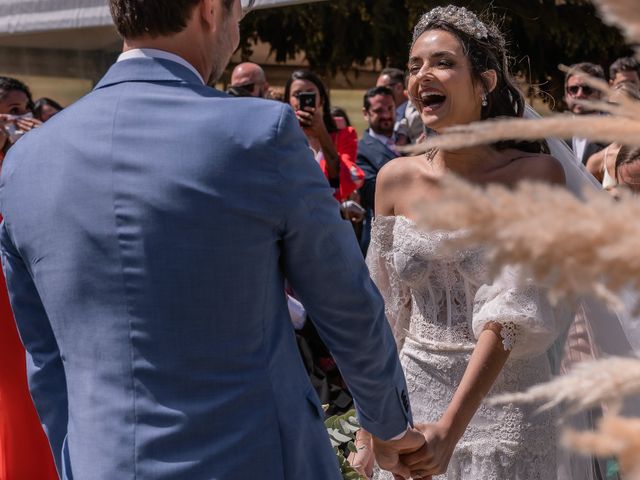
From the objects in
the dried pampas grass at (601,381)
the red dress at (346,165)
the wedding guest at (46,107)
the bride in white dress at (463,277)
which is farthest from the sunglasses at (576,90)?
the dried pampas grass at (601,381)

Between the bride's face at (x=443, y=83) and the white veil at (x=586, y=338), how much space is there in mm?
210

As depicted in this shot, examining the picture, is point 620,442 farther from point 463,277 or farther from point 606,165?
point 606,165

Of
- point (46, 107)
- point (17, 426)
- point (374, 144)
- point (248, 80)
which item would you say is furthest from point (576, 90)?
point (17, 426)

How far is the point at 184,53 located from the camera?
1.73 metres

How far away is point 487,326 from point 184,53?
1.09 metres

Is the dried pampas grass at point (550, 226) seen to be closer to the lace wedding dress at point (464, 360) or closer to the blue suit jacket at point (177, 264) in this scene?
the blue suit jacket at point (177, 264)

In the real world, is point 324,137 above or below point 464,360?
above

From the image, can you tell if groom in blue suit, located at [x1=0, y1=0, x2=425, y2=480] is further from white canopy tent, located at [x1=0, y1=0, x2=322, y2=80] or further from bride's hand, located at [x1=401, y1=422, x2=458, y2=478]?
white canopy tent, located at [x1=0, y1=0, x2=322, y2=80]

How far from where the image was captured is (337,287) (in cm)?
174

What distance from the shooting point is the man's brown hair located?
5.49 feet

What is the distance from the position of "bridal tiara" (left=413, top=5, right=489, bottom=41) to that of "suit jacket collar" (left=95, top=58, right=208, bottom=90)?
1.11 metres

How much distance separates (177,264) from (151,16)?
441mm

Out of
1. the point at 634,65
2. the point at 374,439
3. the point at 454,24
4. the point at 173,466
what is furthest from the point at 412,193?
the point at 634,65

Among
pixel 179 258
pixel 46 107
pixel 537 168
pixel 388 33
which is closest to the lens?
pixel 179 258
